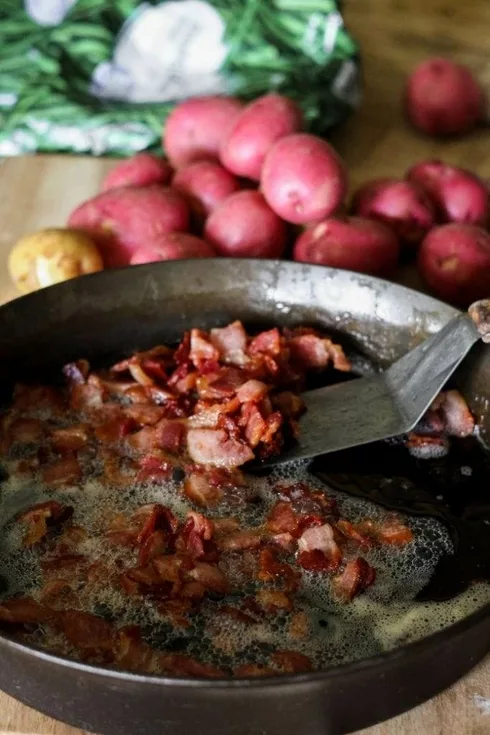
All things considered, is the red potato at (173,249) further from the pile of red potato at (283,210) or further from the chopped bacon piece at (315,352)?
the chopped bacon piece at (315,352)

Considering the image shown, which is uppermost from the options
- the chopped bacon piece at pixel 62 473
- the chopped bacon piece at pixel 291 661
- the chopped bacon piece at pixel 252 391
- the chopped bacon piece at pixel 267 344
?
the chopped bacon piece at pixel 252 391

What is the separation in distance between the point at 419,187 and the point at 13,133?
735mm

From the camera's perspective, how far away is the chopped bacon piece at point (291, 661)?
2.34ft

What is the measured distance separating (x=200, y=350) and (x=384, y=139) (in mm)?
822

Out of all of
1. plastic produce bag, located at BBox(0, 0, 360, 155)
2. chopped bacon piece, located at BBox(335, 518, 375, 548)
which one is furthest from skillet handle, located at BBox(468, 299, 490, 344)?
plastic produce bag, located at BBox(0, 0, 360, 155)

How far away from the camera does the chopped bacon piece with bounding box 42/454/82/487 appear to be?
0.91 m

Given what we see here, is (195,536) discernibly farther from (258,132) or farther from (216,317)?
(258,132)

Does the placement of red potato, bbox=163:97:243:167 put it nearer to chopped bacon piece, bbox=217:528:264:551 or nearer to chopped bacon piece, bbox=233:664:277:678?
chopped bacon piece, bbox=217:528:264:551

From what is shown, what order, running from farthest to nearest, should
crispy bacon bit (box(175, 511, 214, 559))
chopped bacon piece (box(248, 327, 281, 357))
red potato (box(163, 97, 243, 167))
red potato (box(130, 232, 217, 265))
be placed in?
red potato (box(163, 97, 243, 167))
red potato (box(130, 232, 217, 265))
chopped bacon piece (box(248, 327, 281, 357))
crispy bacon bit (box(175, 511, 214, 559))

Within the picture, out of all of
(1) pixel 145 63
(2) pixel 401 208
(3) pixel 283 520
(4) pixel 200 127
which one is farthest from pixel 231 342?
(1) pixel 145 63

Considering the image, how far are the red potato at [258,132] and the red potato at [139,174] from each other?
0.38 feet

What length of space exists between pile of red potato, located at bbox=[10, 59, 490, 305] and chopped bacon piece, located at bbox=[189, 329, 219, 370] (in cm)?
17

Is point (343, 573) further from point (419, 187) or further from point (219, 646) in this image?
point (419, 187)

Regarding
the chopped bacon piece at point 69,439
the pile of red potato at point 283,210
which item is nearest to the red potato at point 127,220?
the pile of red potato at point 283,210
